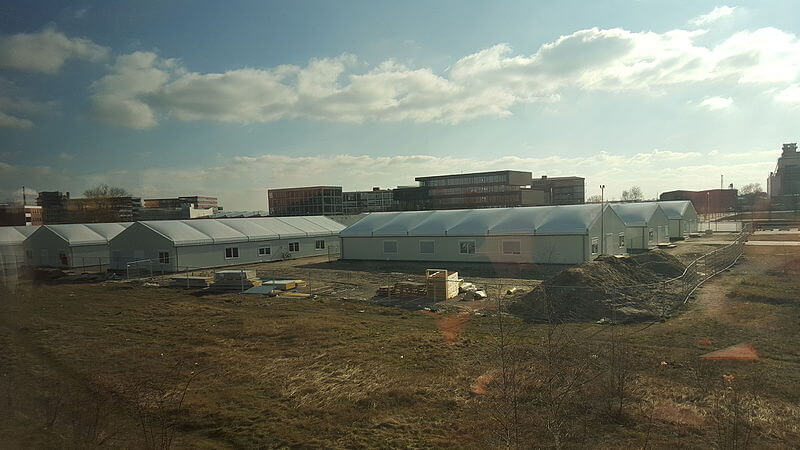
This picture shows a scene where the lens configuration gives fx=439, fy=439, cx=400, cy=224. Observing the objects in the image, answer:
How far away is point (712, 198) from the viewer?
122 meters

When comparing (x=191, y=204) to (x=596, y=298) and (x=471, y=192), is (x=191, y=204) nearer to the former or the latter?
(x=471, y=192)

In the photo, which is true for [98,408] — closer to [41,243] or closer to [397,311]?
[397,311]

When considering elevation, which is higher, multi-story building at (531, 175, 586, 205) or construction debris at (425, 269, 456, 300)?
multi-story building at (531, 175, 586, 205)

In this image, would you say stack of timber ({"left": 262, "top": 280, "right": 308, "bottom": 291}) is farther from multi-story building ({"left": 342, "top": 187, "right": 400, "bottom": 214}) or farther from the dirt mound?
multi-story building ({"left": 342, "top": 187, "right": 400, "bottom": 214})

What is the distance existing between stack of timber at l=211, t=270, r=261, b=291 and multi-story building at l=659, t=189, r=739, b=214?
12260cm

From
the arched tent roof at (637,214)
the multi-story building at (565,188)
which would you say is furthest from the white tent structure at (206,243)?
the multi-story building at (565,188)

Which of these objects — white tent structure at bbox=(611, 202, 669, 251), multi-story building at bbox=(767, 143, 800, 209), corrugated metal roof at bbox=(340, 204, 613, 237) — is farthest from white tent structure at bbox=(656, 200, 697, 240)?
multi-story building at bbox=(767, 143, 800, 209)

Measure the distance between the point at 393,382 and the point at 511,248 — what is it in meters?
24.1

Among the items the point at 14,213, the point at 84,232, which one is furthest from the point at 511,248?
the point at 84,232

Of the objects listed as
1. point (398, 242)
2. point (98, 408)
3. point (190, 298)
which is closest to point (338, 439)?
point (98, 408)

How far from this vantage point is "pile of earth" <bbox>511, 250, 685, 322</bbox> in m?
17.5

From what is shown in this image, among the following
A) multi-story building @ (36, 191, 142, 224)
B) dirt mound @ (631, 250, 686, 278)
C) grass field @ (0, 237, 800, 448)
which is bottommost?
grass field @ (0, 237, 800, 448)

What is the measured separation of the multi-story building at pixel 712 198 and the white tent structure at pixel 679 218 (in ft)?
228

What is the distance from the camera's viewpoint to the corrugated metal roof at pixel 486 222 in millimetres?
32219
